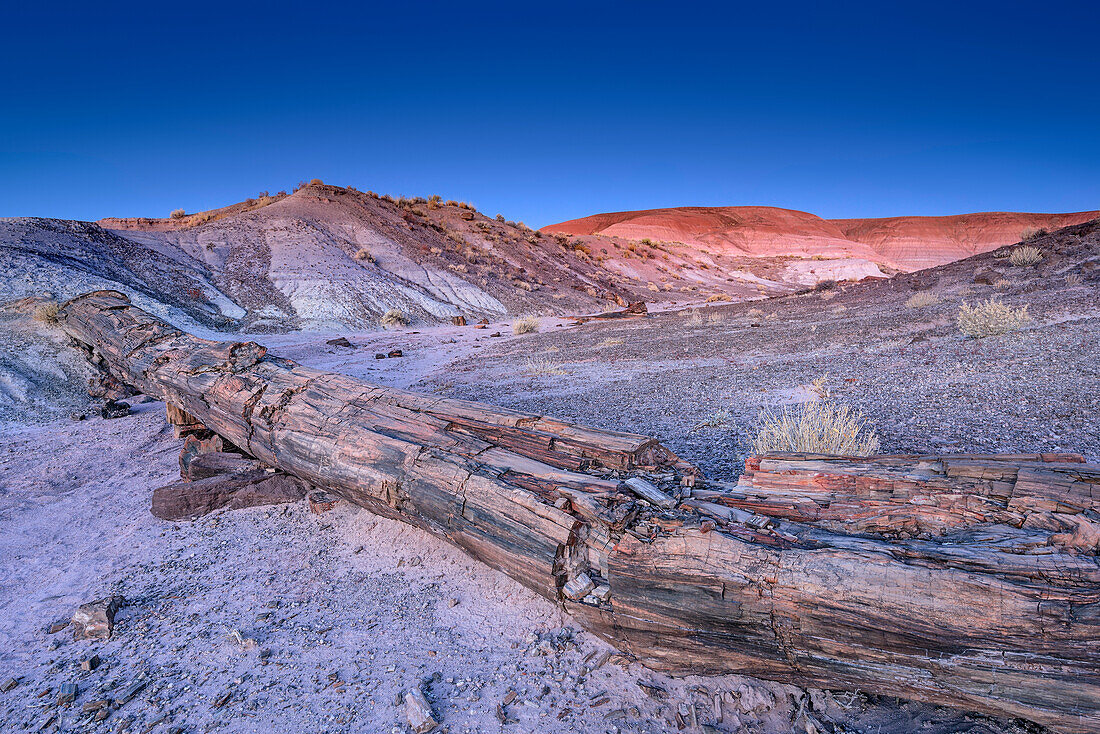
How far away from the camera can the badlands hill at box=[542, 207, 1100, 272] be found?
6488 centimetres

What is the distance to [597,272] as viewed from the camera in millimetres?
36938

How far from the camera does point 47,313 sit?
9375 mm

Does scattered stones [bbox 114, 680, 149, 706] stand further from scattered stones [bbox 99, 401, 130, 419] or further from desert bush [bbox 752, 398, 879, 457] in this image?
scattered stones [bbox 99, 401, 130, 419]

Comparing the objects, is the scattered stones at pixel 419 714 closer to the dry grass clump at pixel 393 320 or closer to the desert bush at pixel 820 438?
the desert bush at pixel 820 438

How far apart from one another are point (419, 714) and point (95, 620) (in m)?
2.14

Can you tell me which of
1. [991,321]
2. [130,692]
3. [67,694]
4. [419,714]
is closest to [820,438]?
[419,714]

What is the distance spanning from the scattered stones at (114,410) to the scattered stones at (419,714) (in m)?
7.42

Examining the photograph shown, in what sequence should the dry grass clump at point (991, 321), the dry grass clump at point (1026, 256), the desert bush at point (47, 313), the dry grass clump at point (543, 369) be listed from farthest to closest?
1. the dry grass clump at point (1026, 256)
2. the dry grass clump at point (543, 369)
3. the desert bush at point (47, 313)
4. the dry grass clump at point (991, 321)

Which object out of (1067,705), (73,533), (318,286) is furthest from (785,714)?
(318,286)

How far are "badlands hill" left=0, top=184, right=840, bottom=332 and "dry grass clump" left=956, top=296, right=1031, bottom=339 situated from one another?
57.6ft

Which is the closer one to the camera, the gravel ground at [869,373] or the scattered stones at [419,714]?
the scattered stones at [419,714]

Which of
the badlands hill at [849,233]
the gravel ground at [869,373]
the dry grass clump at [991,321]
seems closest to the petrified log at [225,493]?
the gravel ground at [869,373]

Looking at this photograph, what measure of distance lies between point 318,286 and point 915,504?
69.3 feet

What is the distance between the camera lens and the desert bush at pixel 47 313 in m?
9.37
